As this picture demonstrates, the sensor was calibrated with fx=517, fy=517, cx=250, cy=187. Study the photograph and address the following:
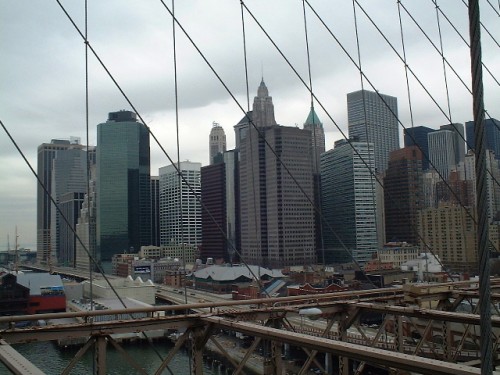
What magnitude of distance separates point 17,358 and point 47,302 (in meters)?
26.1

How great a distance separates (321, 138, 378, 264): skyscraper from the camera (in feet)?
77.7

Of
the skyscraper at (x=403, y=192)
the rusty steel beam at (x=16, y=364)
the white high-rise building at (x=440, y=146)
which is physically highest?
the white high-rise building at (x=440, y=146)

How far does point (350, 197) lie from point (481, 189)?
2612 cm

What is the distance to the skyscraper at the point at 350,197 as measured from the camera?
23.7 meters

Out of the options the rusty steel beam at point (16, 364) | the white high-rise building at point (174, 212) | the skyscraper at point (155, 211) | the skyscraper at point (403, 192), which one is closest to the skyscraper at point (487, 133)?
the rusty steel beam at point (16, 364)

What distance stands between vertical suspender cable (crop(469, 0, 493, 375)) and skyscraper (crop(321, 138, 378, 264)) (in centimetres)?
1946

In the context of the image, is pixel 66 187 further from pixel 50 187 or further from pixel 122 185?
pixel 122 185

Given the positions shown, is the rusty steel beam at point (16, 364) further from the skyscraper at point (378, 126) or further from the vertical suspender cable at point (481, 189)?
the skyscraper at point (378, 126)

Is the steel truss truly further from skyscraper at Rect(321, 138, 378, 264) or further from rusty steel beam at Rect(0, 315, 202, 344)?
Answer: skyscraper at Rect(321, 138, 378, 264)

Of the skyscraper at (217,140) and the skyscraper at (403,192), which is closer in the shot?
the skyscraper at (403,192)

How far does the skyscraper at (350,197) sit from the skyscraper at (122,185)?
25.0 meters

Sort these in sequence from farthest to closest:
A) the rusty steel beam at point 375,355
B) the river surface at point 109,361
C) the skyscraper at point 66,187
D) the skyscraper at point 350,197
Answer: the skyscraper at point 66,187 < the skyscraper at point 350,197 < the river surface at point 109,361 < the rusty steel beam at point 375,355

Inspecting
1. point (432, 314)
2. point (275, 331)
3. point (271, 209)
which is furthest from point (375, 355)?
point (271, 209)

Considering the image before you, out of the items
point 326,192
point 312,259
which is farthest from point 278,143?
point 312,259
